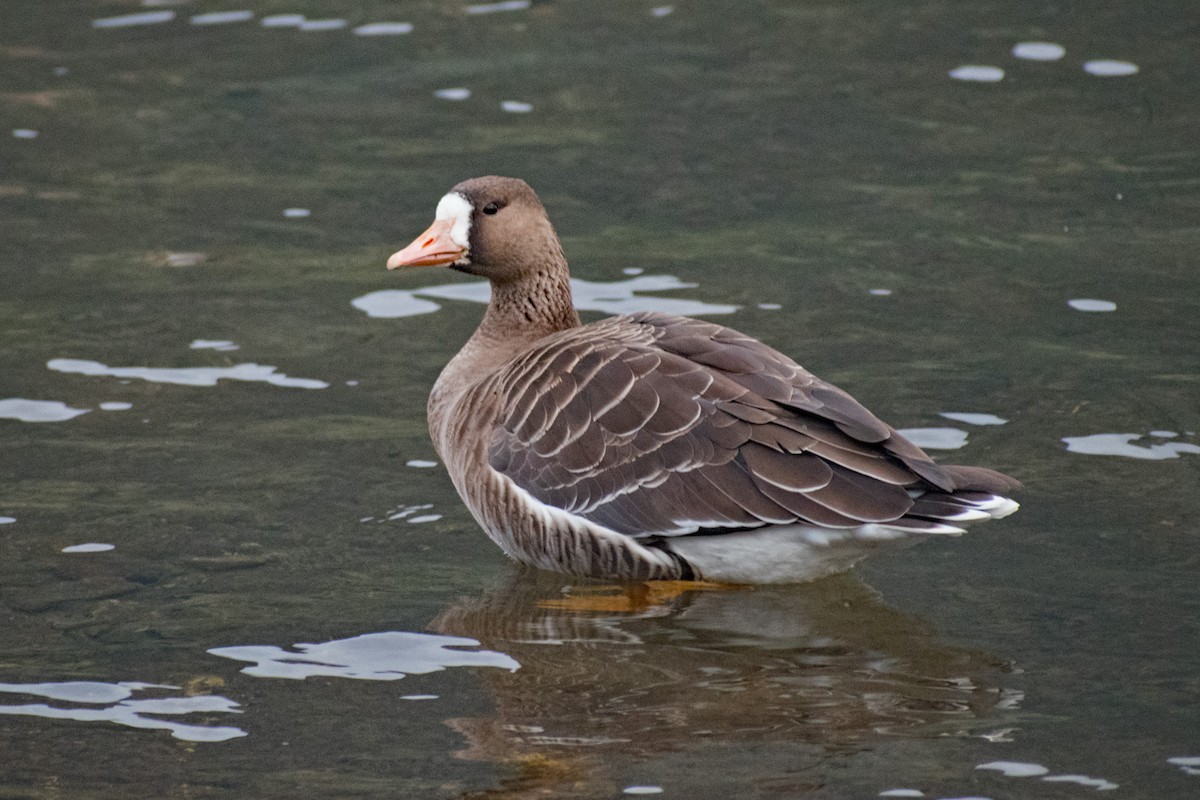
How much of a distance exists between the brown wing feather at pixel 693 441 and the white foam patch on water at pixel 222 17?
9548 millimetres

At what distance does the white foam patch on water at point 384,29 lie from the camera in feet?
50.7

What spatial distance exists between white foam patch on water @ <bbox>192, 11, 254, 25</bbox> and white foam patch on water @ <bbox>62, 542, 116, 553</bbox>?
939cm

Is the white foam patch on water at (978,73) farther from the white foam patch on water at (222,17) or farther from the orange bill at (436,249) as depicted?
the orange bill at (436,249)

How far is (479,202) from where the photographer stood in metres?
8.02

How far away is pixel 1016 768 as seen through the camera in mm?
5516

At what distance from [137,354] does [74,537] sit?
2307 millimetres

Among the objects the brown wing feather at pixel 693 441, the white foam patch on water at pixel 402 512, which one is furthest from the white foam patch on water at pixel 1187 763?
the white foam patch on water at pixel 402 512

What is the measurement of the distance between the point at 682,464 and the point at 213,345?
3.91 metres

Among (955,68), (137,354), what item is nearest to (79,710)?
(137,354)

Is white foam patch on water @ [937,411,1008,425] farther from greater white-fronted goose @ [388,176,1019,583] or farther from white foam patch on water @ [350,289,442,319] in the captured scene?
white foam patch on water @ [350,289,442,319]

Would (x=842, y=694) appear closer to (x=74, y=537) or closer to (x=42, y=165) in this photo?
(x=74, y=537)

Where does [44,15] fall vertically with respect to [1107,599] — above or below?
above

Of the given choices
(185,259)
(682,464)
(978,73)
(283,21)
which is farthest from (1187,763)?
(283,21)

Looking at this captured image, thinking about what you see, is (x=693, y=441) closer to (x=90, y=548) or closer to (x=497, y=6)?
(x=90, y=548)
